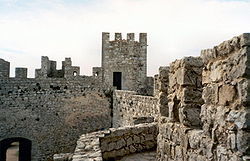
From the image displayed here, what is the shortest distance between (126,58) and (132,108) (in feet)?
20.6

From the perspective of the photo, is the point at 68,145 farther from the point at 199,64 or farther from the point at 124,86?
the point at 199,64

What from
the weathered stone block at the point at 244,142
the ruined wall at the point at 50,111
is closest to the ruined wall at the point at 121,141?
the weathered stone block at the point at 244,142

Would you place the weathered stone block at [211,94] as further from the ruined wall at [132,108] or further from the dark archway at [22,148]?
the dark archway at [22,148]

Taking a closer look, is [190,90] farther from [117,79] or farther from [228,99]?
[117,79]

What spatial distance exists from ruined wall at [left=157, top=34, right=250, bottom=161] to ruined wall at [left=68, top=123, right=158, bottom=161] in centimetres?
210

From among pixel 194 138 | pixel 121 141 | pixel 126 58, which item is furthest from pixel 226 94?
pixel 126 58

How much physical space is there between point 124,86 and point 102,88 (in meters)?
1.57

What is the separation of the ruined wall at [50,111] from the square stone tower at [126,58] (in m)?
1.75

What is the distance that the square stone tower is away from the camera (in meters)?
19.1

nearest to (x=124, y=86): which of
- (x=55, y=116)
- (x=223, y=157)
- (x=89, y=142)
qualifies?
(x=55, y=116)

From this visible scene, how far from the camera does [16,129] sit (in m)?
16.8

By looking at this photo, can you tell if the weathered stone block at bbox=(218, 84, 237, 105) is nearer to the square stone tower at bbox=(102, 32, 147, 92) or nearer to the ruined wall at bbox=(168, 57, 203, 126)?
the ruined wall at bbox=(168, 57, 203, 126)

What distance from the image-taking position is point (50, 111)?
17484mm

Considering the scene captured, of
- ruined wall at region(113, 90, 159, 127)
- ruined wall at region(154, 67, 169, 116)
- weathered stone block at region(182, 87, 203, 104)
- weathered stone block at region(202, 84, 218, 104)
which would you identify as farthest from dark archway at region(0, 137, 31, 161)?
weathered stone block at region(202, 84, 218, 104)
